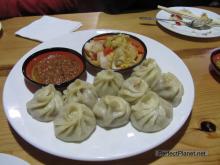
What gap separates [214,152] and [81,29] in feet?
3.68

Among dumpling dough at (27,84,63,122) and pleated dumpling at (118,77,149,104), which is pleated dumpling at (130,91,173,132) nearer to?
pleated dumpling at (118,77,149,104)

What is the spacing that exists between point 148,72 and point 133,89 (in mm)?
134

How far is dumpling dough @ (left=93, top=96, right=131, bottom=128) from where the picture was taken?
1069mm

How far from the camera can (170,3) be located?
2.41m

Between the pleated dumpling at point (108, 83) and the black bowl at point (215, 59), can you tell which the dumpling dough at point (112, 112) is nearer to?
the pleated dumpling at point (108, 83)

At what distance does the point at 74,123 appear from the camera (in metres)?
1.04

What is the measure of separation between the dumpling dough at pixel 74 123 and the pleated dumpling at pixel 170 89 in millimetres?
306

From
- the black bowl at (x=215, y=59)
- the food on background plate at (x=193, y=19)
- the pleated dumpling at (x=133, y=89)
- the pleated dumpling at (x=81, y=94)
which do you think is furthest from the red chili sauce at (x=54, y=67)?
the food on background plate at (x=193, y=19)

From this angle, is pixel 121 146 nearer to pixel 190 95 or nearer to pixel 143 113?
pixel 143 113

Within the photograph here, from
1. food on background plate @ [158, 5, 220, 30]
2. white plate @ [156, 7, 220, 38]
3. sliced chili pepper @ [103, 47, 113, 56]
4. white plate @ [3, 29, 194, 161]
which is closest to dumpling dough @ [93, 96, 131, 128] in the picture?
white plate @ [3, 29, 194, 161]

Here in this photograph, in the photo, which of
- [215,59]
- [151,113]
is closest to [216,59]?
[215,59]

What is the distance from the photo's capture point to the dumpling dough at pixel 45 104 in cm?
111

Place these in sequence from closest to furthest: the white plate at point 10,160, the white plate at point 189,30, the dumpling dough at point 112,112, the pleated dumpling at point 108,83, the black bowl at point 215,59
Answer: the white plate at point 10,160, the dumpling dough at point 112,112, the pleated dumpling at point 108,83, the black bowl at point 215,59, the white plate at point 189,30

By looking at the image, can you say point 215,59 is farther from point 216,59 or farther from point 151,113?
point 151,113
